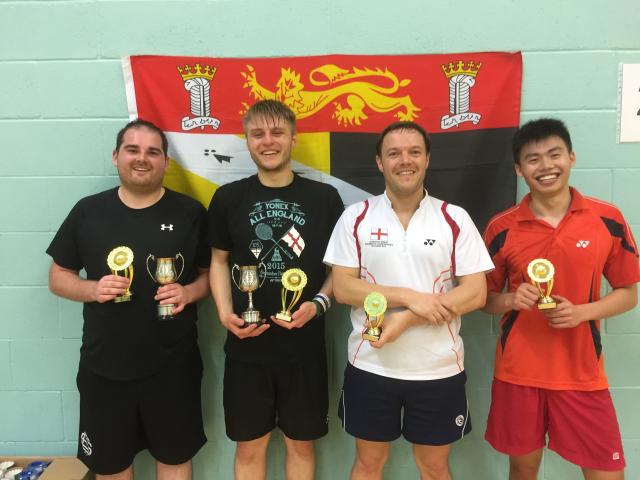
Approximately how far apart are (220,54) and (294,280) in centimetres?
116

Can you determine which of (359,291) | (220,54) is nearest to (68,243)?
(220,54)

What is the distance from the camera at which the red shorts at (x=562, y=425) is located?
1686 millimetres

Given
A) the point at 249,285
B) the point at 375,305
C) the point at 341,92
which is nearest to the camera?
the point at 375,305

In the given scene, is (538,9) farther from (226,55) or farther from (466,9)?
(226,55)

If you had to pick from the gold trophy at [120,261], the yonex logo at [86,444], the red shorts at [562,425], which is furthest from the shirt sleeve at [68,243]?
the red shorts at [562,425]

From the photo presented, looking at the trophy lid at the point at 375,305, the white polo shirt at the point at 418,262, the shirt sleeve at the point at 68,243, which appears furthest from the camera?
the shirt sleeve at the point at 68,243

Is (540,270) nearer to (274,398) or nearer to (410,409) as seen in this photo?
(410,409)

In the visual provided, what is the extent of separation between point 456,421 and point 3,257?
2.28 meters

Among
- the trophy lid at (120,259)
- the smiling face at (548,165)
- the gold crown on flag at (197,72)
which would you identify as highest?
the gold crown on flag at (197,72)

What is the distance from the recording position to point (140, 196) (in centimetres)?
191

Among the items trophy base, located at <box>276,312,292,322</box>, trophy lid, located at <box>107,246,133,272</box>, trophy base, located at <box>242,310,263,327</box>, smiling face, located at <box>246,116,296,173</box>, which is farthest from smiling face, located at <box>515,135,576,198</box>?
trophy lid, located at <box>107,246,133,272</box>

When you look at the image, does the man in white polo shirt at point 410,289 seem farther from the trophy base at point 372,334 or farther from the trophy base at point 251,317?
the trophy base at point 251,317

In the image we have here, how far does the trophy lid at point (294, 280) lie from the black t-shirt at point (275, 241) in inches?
3.3

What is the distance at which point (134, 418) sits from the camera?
73.6 inches
